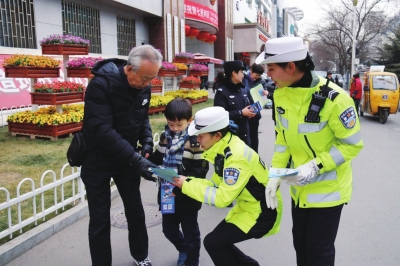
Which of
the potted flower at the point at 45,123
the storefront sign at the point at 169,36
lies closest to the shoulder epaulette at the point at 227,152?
the potted flower at the point at 45,123

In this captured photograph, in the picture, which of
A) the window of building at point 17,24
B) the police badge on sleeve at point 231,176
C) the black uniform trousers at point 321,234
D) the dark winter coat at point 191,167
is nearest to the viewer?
the black uniform trousers at point 321,234

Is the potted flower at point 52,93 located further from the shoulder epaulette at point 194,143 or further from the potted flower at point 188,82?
the potted flower at point 188,82

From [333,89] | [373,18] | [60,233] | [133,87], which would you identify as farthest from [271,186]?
[373,18]

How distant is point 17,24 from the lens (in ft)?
38.9

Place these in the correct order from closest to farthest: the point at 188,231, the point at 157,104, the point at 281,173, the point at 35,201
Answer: the point at 281,173 < the point at 188,231 < the point at 35,201 < the point at 157,104

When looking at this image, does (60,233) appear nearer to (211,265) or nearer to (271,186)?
(211,265)

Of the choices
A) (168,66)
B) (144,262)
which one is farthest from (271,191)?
(168,66)

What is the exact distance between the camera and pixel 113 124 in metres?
2.91

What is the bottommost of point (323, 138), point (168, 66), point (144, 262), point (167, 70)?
point (144, 262)

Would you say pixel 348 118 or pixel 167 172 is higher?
pixel 348 118

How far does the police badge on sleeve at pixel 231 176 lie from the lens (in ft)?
7.80

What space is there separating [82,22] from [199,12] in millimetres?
12934

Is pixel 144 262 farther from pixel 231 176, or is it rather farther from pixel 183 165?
pixel 231 176

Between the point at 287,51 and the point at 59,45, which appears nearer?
the point at 287,51
